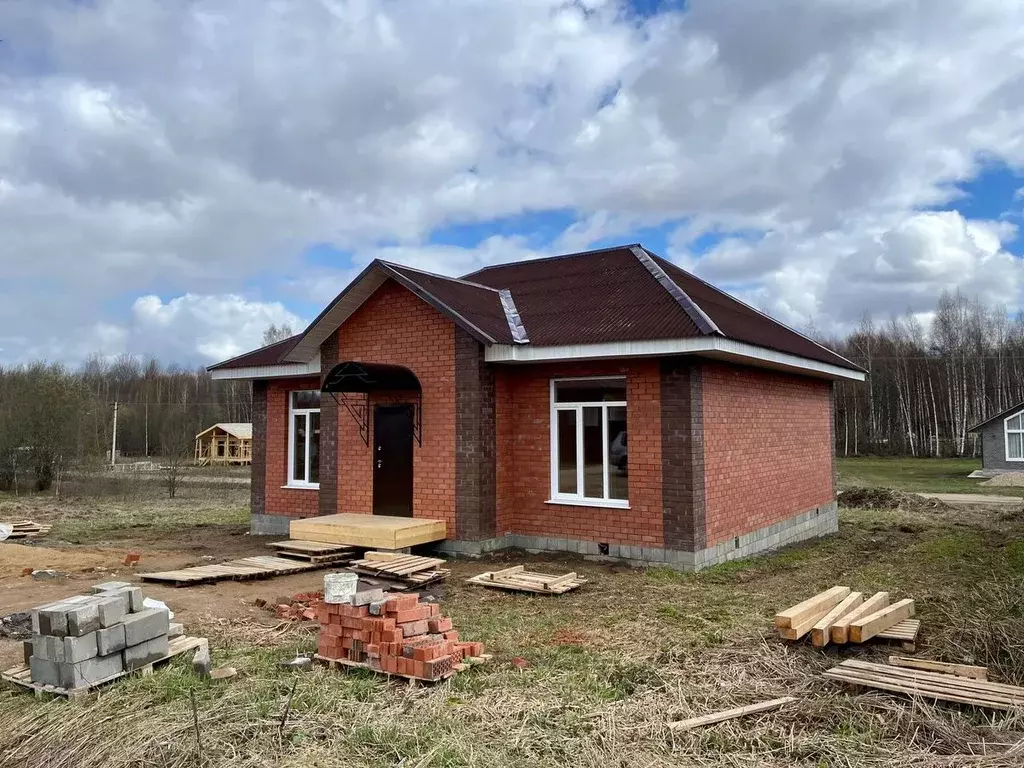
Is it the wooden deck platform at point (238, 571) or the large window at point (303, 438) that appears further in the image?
the large window at point (303, 438)

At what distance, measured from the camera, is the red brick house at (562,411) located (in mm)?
10039

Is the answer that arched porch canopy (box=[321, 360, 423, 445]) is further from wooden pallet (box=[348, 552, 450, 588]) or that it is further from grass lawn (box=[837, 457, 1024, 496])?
grass lawn (box=[837, 457, 1024, 496])

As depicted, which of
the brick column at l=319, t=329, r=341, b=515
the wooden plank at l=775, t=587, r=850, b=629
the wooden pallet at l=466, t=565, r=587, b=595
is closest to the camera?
the wooden plank at l=775, t=587, r=850, b=629

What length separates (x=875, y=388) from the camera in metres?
48.6

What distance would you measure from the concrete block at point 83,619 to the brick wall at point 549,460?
665cm

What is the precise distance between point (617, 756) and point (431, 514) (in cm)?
731

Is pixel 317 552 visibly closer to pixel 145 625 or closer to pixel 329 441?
pixel 329 441

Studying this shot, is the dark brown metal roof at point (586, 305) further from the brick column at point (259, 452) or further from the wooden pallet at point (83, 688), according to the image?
the wooden pallet at point (83, 688)

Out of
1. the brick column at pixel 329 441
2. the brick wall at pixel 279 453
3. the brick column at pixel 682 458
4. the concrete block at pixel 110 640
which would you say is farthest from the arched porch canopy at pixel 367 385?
the concrete block at pixel 110 640

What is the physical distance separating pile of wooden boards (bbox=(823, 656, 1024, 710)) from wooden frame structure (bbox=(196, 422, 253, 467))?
4439cm

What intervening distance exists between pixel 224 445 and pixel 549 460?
1685 inches

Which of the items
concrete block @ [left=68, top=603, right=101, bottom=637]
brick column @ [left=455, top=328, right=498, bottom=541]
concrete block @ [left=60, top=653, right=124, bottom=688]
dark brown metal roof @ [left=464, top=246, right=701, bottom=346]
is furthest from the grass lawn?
concrete block @ [left=68, top=603, right=101, bottom=637]

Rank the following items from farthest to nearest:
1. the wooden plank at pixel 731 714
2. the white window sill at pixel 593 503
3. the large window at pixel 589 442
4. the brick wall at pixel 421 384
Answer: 1. the brick wall at pixel 421 384
2. the large window at pixel 589 442
3. the white window sill at pixel 593 503
4. the wooden plank at pixel 731 714

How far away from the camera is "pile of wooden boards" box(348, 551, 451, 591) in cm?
864
